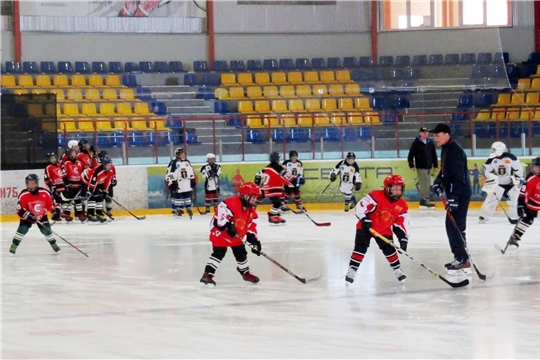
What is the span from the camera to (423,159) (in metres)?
15.3

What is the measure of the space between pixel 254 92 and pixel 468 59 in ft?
13.5

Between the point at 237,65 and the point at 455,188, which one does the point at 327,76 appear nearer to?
the point at 237,65

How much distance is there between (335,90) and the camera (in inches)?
724

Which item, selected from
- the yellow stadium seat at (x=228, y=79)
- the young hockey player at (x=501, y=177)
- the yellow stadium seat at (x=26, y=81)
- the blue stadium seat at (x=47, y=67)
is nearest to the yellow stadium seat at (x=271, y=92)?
the yellow stadium seat at (x=228, y=79)

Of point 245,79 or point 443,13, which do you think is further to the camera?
point 443,13

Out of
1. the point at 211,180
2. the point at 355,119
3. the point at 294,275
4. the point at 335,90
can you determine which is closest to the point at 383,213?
the point at 294,275

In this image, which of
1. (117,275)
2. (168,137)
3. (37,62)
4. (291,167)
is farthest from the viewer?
(37,62)

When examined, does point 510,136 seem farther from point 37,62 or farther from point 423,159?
point 37,62

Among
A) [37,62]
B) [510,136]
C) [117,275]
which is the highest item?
[37,62]

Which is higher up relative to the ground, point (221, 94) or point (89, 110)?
point (221, 94)

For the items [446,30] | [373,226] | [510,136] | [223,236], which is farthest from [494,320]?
[446,30]

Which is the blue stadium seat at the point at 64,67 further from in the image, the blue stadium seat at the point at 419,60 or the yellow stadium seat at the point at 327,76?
the blue stadium seat at the point at 419,60

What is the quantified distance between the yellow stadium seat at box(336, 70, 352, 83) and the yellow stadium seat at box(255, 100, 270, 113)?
203 centimetres

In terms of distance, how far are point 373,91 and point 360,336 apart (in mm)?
12559
